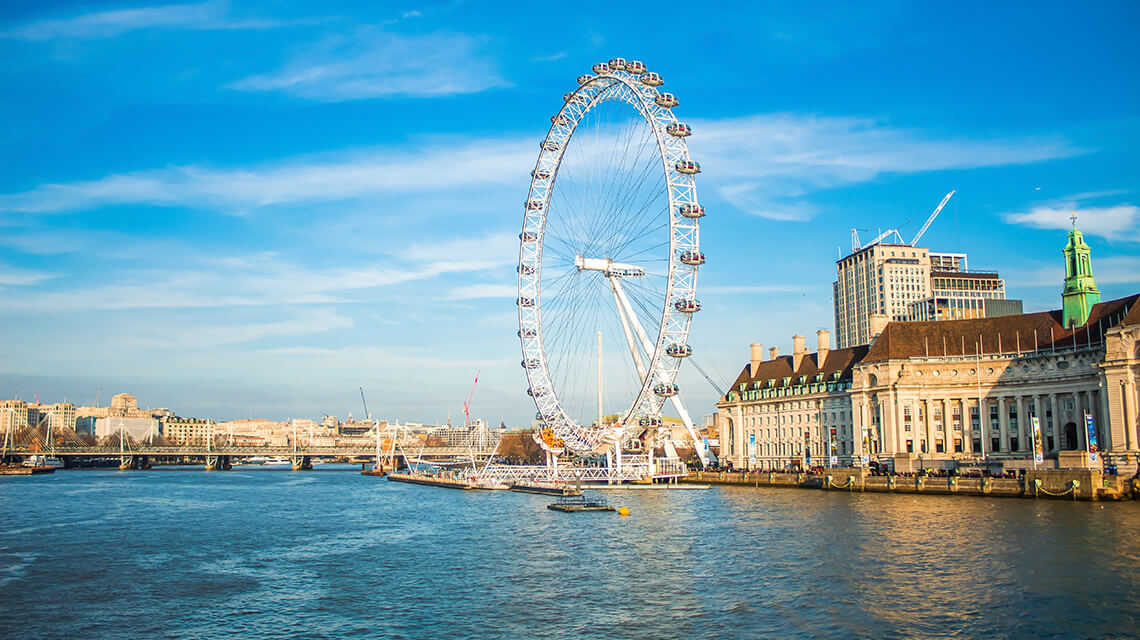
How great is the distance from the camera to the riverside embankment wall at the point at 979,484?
70.4m

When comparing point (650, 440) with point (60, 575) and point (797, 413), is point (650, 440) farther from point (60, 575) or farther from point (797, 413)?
point (60, 575)

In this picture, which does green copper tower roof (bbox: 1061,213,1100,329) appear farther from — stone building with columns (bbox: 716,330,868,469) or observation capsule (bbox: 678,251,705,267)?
observation capsule (bbox: 678,251,705,267)

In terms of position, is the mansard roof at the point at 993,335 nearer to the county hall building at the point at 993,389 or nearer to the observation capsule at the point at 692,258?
the county hall building at the point at 993,389

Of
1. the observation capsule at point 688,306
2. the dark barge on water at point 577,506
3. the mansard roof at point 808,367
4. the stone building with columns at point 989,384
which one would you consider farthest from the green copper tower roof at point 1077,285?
the dark barge on water at point 577,506

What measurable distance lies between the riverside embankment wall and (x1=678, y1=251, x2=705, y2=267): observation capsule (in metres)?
28.1

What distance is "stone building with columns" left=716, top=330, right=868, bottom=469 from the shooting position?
119m

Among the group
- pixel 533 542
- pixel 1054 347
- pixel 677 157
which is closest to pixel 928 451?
pixel 1054 347

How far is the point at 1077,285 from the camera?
10031cm

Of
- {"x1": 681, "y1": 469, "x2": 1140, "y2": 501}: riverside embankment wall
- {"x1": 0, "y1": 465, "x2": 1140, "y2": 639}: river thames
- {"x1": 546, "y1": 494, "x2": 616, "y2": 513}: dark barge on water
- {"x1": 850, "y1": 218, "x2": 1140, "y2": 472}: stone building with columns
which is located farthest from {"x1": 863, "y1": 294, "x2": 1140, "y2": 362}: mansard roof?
{"x1": 546, "y1": 494, "x2": 616, "y2": 513}: dark barge on water

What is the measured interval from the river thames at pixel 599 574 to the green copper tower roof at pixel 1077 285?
35541 millimetres

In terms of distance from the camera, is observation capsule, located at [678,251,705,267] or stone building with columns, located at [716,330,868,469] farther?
stone building with columns, located at [716,330,868,469]

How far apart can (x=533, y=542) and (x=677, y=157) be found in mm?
42343

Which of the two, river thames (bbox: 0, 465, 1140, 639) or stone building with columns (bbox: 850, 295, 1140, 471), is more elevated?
stone building with columns (bbox: 850, 295, 1140, 471)

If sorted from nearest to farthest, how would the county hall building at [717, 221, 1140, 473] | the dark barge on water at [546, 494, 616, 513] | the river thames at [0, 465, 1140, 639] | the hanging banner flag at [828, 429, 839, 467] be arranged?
the river thames at [0, 465, 1140, 639] < the dark barge on water at [546, 494, 616, 513] < the county hall building at [717, 221, 1140, 473] < the hanging banner flag at [828, 429, 839, 467]
